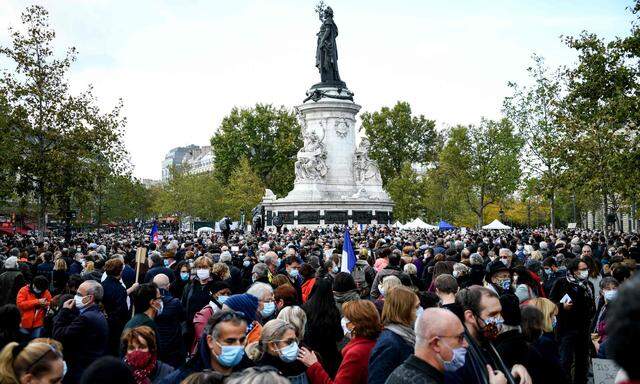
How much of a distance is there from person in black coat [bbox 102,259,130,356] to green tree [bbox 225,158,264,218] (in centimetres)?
6380

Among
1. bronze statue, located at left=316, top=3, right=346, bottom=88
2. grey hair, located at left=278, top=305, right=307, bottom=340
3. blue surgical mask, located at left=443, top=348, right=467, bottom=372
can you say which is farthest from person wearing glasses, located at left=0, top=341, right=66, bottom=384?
bronze statue, located at left=316, top=3, right=346, bottom=88

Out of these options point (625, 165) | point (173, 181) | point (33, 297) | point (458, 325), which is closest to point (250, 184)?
point (173, 181)

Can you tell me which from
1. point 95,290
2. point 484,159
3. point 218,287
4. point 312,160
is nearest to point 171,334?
point 218,287

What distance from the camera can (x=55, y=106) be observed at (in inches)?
1243

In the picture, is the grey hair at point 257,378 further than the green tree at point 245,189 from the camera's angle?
No

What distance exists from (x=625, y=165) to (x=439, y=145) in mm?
67226

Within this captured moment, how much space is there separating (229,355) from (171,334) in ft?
10.1

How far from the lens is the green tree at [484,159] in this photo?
6222 centimetres

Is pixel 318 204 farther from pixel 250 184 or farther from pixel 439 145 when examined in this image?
pixel 439 145

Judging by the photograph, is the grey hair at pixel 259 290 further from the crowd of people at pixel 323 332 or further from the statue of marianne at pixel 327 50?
the statue of marianne at pixel 327 50

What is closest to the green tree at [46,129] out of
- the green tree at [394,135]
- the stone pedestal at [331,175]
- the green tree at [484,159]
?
the stone pedestal at [331,175]

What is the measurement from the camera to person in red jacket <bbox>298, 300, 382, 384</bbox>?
547 cm

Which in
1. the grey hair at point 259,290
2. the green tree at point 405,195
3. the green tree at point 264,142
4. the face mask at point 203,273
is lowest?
the grey hair at point 259,290

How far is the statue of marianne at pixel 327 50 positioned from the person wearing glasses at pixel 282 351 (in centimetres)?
4714
